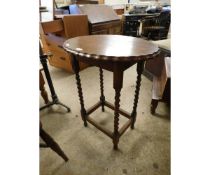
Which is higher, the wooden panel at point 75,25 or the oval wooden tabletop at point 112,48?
the wooden panel at point 75,25

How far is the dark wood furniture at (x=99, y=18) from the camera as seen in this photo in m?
2.68

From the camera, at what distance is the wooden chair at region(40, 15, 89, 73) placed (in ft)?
7.32

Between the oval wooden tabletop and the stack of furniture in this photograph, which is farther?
the stack of furniture

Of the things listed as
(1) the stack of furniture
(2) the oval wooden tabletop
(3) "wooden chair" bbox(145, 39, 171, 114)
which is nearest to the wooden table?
(2) the oval wooden tabletop

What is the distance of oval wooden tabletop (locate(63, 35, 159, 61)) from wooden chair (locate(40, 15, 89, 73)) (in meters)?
1.18

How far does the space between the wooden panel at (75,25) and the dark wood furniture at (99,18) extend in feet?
0.50

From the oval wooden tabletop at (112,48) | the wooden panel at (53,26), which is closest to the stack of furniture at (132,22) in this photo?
the wooden panel at (53,26)

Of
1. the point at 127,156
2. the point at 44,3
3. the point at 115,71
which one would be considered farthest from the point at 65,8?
the point at 127,156

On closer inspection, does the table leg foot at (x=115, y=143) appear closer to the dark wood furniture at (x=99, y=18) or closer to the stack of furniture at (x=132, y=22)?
the dark wood furniture at (x=99, y=18)

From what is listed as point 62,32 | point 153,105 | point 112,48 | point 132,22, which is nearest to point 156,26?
point 132,22

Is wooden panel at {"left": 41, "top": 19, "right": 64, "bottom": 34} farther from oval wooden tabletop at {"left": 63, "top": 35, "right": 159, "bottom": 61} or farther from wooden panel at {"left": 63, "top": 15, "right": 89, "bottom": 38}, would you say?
oval wooden tabletop at {"left": 63, "top": 35, "right": 159, "bottom": 61}

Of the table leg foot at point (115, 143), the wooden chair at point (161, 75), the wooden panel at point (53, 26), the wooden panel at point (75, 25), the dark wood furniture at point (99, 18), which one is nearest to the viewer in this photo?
the table leg foot at point (115, 143)

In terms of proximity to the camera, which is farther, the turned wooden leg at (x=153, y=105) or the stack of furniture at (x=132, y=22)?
the stack of furniture at (x=132, y=22)
